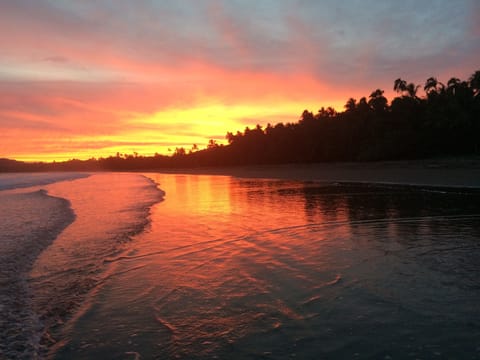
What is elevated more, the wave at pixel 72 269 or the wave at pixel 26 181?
the wave at pixel 26 181

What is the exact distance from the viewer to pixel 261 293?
615 cm

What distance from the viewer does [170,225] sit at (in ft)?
43.8

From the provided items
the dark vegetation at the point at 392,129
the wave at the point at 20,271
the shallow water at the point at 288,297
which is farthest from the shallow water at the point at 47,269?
the dark vegetation at the point at 392,129

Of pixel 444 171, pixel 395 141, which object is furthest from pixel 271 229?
pixel 395 141

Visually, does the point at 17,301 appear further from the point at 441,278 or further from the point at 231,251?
the point at 441,278

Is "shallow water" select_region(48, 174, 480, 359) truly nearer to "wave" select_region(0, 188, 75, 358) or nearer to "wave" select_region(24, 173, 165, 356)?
"wave" select_region(24, 173, 165, 356)

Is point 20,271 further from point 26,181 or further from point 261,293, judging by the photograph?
point 26,181

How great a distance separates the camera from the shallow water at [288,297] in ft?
14.6

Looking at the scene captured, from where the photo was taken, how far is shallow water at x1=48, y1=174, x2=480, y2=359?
4.44m

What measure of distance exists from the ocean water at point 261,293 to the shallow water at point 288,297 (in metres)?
0.02

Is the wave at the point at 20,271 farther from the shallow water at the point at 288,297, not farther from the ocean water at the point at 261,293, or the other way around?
the shallow water at the point at 288,297

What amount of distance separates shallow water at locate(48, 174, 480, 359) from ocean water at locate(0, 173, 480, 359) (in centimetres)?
2

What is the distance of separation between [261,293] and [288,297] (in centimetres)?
47

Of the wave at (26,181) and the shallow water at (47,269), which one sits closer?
the shallow water at (47,269)
